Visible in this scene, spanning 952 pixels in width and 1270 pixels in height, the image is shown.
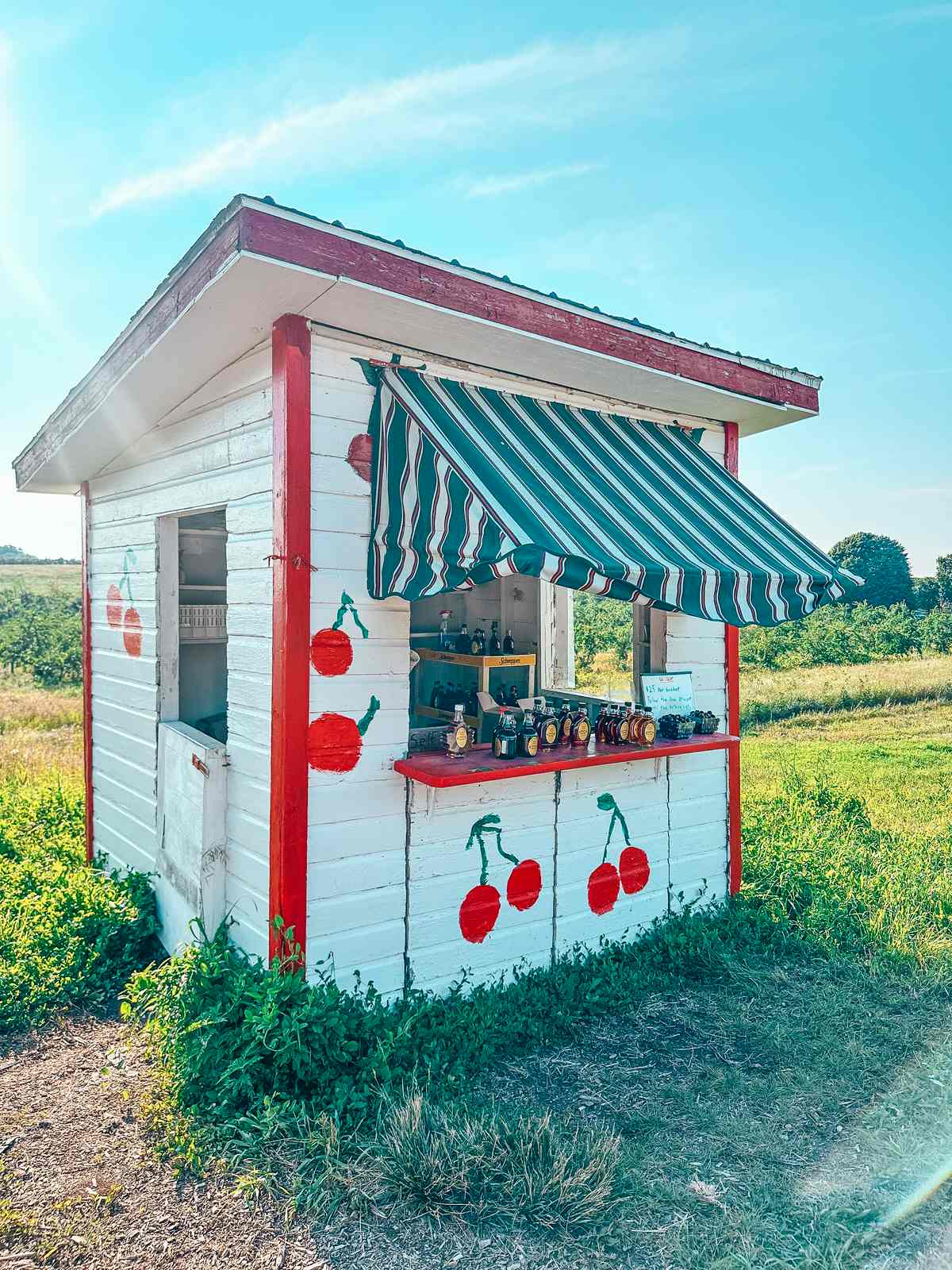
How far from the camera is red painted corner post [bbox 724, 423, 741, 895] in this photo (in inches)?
201

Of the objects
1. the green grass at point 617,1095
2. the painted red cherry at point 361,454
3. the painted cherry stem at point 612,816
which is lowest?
the green grass at point 617,1095

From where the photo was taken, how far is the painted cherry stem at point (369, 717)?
353 cm

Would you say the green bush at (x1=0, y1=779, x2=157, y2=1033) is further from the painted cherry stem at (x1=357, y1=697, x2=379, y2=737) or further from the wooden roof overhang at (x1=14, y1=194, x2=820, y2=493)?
the wooden roof overhang at (x1=14, y1=194, x2=820, y2=493)

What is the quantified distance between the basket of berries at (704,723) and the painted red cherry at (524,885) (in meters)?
1.28

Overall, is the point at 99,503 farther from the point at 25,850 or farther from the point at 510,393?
the point at 510,393

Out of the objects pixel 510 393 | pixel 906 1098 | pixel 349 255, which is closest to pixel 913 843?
pixel 906 1098

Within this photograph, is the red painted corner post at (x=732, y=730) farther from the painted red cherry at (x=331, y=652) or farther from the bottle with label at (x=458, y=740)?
the painted red cherry at (x=331, y=652)

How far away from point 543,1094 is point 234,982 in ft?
4.40

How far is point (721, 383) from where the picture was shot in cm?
444

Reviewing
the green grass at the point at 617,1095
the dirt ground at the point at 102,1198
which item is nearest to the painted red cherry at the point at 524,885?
the green grass at the point at 617,1095

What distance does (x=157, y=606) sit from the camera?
15.6 ft

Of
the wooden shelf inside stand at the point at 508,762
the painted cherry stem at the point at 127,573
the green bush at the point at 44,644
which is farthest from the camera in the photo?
the green bush at the point at 44,644

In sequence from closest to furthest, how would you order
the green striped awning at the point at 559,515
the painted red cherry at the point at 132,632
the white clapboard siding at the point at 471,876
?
the green striped awning at the point at 559,515 → the white clapboard siding at the point at 471,876 → the painted red cherry at the point at 132,632

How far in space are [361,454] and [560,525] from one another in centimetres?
93
